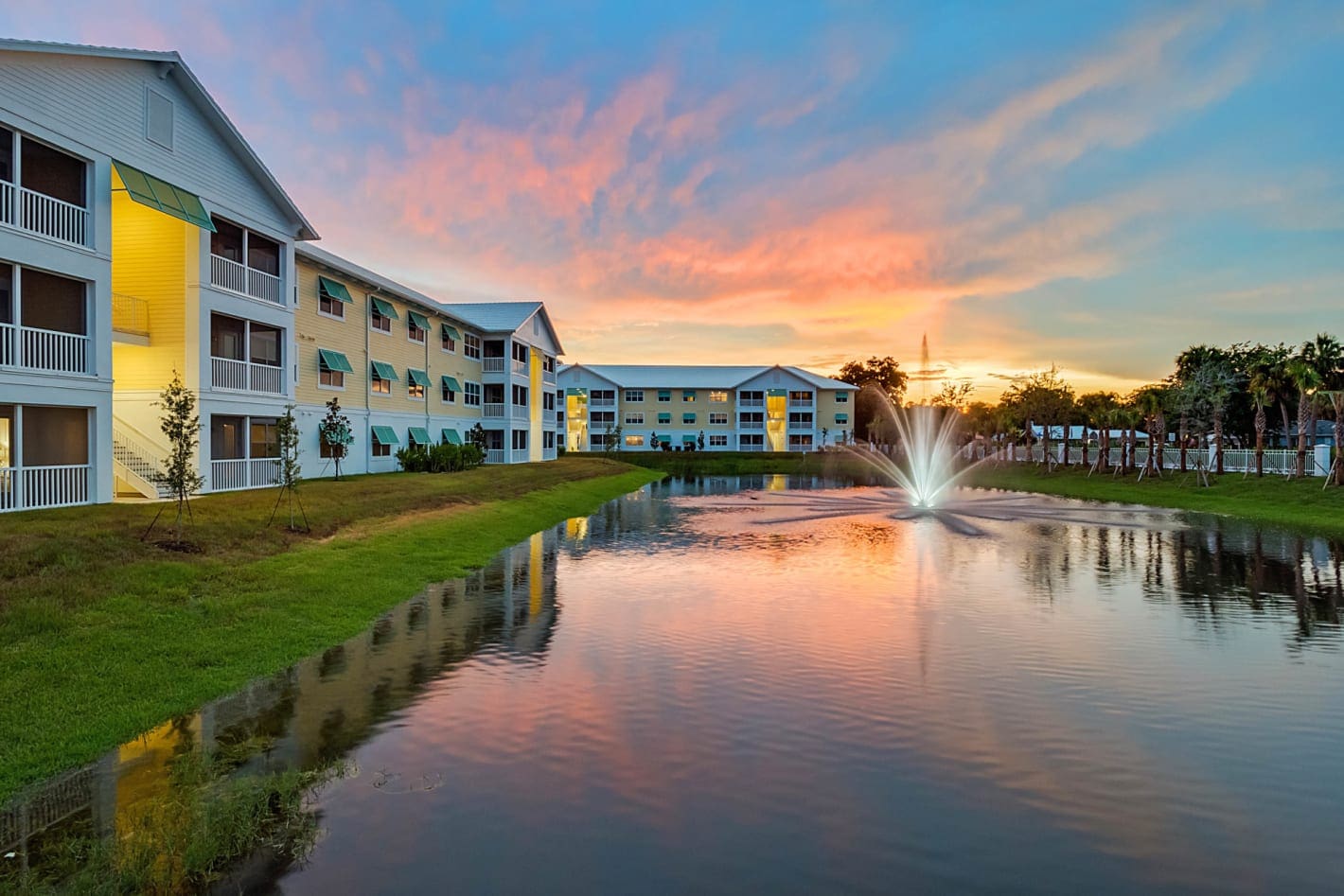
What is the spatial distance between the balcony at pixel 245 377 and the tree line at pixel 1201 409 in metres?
43.1

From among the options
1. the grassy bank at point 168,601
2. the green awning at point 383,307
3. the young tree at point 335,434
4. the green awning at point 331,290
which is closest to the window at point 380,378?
the green awning at point 383,307

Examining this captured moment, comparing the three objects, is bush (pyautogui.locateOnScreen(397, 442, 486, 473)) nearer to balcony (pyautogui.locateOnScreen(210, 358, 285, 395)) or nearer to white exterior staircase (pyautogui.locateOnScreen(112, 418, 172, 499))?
balcony (pyautogui.locateOnScreen(210, 358, 285, 395))

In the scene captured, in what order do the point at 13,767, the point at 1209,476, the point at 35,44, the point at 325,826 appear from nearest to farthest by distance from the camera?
the point at 325,826 < the point at 13,767 < the point at 35,44 < the point at 1209,476

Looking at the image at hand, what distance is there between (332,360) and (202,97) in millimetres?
11515

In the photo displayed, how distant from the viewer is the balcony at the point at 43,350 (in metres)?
18.7

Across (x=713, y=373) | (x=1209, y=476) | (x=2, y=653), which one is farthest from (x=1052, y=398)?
(x=2, y=653)

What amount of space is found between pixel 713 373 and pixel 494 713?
318 feet

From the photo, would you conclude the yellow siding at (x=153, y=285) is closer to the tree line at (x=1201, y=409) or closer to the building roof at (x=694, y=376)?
the tree line at (x=1201, y=409)

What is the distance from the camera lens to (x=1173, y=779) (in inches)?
325

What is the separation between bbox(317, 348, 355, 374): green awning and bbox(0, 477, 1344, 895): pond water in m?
19.2

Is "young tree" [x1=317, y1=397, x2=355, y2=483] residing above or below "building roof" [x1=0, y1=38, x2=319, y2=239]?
below

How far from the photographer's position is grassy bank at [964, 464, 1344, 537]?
32.5 meters

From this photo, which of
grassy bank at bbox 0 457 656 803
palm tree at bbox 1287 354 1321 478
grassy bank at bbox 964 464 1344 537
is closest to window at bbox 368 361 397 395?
grassy bank at bbox 0 457 656 803

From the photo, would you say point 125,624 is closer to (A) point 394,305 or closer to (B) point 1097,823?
(B) point 1097,823
